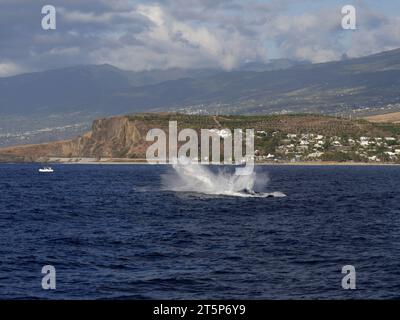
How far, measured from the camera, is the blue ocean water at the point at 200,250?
113 feet

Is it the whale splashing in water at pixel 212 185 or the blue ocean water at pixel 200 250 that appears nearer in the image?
the blue ocean water at pixel 200 250

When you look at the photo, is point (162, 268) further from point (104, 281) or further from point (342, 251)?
point (342, 251)

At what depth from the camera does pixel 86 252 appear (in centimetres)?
4547

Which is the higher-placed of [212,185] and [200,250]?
[212,185]

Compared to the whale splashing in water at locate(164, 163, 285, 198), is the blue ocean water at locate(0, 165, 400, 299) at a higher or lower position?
lower

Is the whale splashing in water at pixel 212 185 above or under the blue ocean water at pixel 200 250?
above

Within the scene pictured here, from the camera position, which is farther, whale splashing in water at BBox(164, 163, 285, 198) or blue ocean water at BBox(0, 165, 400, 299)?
whale splashing in water at BBox(164, 163, 285, 198)

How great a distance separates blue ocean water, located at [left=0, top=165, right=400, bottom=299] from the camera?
34438mm

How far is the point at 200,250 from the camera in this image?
46938mm

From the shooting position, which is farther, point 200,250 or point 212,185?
point 212,185
